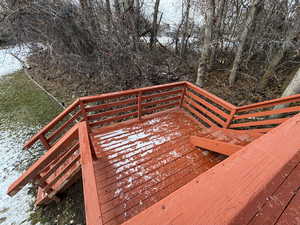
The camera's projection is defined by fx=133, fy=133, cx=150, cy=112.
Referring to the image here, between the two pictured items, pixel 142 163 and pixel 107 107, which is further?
pixel 107 107

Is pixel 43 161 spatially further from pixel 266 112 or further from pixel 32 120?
pixel 32 120

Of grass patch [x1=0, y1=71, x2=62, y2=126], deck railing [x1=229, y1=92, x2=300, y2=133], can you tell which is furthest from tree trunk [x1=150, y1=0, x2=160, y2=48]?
deck railing [x1=229, y1=92, x2=300, y2=133]

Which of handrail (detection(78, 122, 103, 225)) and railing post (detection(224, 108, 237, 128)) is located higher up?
handrail (detection(78, 122, 103, 225))

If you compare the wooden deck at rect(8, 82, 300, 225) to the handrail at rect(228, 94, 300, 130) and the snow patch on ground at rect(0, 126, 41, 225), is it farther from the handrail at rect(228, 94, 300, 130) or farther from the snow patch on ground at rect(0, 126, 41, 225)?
the snow patch on ground at rect(0, 126, 41, 225)

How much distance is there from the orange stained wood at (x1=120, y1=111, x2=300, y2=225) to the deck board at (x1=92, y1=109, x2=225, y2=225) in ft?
4.55

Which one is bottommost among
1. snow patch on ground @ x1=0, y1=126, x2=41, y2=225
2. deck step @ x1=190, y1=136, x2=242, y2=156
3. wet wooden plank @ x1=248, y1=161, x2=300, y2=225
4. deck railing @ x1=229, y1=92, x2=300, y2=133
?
snow patch on ground @ x1=0, y1=126, x2=41, y2=225

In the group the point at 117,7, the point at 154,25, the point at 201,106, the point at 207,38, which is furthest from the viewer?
the point at 154,25

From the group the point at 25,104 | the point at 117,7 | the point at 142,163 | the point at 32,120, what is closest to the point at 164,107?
the point at 142,163

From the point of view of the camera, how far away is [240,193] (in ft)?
1.64

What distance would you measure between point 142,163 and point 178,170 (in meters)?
0.58

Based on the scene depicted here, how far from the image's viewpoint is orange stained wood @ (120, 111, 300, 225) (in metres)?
0.45

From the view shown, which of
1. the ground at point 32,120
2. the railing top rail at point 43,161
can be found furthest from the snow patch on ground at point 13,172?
the railing top rail at point 43,161

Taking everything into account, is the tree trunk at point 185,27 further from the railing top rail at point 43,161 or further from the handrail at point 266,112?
the railing top rail at point 43,161

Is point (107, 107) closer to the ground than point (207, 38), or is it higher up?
closer to the ground
